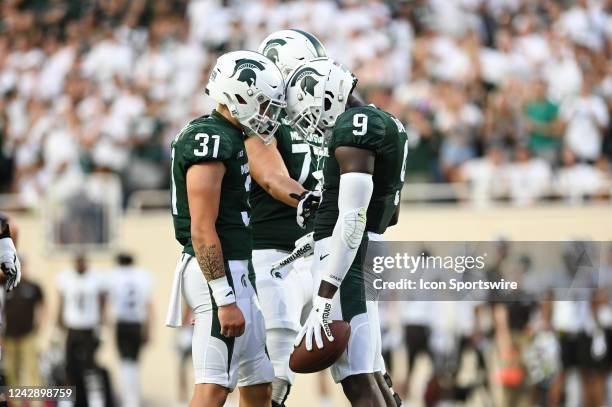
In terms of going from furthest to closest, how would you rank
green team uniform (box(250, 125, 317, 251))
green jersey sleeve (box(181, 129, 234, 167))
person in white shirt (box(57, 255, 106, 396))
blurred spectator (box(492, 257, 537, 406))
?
person in white shirt (box(57, 255, 106, 396)) → blurred spectator (box(492, 257, 537, 406)) → green team uniform (box(250, 125, 317, 251)) → green jersey sleeve (box(181, 129, 234, 167))

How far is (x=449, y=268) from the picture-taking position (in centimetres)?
642

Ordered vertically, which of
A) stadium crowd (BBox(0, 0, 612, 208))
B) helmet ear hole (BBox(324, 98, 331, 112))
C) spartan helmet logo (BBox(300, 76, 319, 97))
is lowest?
helmet ear hole (BBox(324, 98, 331, 112))

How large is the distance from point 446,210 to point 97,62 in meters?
5.16

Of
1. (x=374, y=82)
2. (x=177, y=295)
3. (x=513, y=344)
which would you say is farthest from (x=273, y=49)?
(x=374, y=82)

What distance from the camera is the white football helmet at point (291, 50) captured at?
22.2 ft

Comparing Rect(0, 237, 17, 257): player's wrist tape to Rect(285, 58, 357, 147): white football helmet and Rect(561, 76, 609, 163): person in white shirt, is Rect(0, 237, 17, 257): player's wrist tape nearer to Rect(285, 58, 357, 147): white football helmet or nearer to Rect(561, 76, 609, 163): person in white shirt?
Rect(285, 58, 357, 147): white football helmet

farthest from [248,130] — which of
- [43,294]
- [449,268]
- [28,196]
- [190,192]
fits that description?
[28,196]

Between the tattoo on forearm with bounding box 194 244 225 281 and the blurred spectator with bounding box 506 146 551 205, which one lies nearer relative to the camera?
the tattoo on forearm with bounding box 194 244 225 281

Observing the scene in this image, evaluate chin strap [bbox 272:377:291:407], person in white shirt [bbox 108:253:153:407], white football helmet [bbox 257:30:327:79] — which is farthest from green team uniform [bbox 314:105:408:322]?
person in white shirt [bbox 108:253:153:407]

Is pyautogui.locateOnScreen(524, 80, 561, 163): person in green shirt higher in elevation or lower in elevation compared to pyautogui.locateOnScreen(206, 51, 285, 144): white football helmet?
higher

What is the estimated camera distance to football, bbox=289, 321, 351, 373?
5793 mm

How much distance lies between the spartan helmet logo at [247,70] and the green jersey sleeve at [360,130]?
0.45 metres

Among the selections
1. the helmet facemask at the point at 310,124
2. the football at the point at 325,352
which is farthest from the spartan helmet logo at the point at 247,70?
the football at the point at 325,352

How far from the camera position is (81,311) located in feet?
44.5
